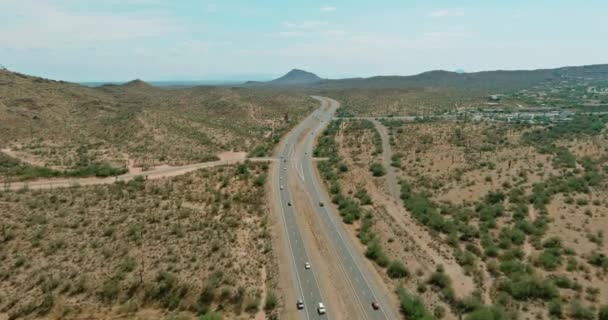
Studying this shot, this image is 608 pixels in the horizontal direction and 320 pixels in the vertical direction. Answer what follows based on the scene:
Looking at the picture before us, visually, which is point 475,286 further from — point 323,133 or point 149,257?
point 323,133

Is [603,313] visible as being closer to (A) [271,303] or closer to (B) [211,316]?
(A) [271,303]

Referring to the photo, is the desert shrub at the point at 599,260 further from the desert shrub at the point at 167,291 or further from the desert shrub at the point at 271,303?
the desert shrub at the point at 167,291

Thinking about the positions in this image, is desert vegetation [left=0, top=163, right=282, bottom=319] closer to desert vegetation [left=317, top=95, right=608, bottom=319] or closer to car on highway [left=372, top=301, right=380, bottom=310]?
car on highway [left=372, top=301, right=380, bottom=310]

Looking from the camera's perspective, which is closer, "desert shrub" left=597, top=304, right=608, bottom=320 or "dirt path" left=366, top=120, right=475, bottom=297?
"desert shrub" left=597, top=304, right=608, bottom=320

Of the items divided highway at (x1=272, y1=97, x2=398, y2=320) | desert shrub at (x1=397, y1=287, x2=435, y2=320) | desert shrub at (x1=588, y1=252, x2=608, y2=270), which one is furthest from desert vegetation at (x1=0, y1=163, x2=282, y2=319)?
desert shrub at (x1=588, y1=252, x2=608, y2=270)

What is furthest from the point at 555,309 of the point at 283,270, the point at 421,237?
the point at 283,270

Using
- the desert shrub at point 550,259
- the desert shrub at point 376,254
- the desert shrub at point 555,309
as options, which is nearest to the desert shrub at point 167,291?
the desert shrub at point 376,254
